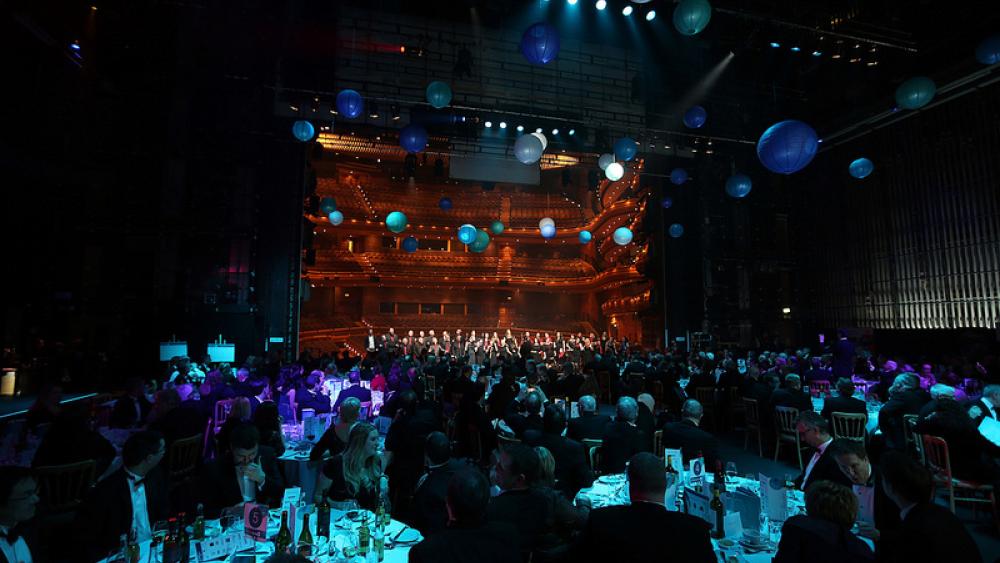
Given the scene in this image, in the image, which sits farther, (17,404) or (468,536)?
(17,404)

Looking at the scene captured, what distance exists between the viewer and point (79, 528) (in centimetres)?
286

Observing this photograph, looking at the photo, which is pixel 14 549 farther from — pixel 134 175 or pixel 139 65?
pixel 139 65

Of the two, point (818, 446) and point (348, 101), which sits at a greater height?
point (348, 101)

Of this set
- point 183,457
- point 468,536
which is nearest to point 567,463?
point 468,536

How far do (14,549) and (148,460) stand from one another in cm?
78

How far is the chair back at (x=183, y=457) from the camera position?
17.0 ft

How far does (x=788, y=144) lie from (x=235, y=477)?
22.6 feet

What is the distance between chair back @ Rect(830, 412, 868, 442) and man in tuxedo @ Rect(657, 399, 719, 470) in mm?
2691

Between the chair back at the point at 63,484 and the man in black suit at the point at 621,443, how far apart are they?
4.54 m

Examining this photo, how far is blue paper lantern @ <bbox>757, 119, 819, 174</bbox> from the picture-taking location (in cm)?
624

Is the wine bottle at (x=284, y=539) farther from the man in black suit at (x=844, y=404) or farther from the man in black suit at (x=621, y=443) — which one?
the man in black suit at (x=844, y=404)

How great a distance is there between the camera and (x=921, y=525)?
216cm

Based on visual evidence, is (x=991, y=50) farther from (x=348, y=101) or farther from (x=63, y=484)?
(x=63, y=484)

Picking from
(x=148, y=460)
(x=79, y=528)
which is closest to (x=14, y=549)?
(x=79, y=528)
